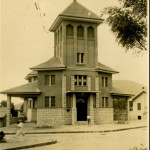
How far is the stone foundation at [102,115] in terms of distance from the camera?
31422 millimetres

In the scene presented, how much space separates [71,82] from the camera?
1219 inches

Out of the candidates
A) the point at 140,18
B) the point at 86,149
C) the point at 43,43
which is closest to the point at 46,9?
the point at 43,43

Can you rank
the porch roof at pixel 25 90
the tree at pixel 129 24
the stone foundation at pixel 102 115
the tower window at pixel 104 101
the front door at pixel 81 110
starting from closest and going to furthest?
the tree at pixel 129 24, the porch roof at pixel 25 90, the stone foundation at pixel 102 115, the front door at pixel 81 110, the tower window at pixel 104 101

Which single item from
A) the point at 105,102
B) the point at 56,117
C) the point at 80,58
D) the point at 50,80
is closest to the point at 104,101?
the point at 105,102

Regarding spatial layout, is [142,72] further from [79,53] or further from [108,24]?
[79,53]

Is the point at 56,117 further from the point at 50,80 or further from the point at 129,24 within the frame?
the point at 129,24

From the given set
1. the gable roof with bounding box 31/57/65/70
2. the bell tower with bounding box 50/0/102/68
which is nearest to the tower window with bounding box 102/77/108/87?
the bell tower with bounding box 50/0/102/68

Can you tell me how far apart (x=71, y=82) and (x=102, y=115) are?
15.4 ft

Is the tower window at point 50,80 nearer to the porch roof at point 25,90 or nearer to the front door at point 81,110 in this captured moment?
the porch roof at point 25,90

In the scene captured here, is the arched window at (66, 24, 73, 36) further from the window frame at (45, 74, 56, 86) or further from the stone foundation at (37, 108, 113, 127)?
the stone foundation at (37, 108, 113, 127)

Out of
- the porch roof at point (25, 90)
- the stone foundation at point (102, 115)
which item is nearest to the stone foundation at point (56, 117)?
the stone foundation at point (102, 115)

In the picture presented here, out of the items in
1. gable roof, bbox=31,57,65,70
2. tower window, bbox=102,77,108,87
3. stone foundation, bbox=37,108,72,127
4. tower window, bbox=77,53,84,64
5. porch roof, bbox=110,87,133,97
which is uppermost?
tower window, bbox=77,53,84,64

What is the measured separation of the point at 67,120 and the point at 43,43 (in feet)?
50.6

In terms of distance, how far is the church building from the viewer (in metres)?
30.5
